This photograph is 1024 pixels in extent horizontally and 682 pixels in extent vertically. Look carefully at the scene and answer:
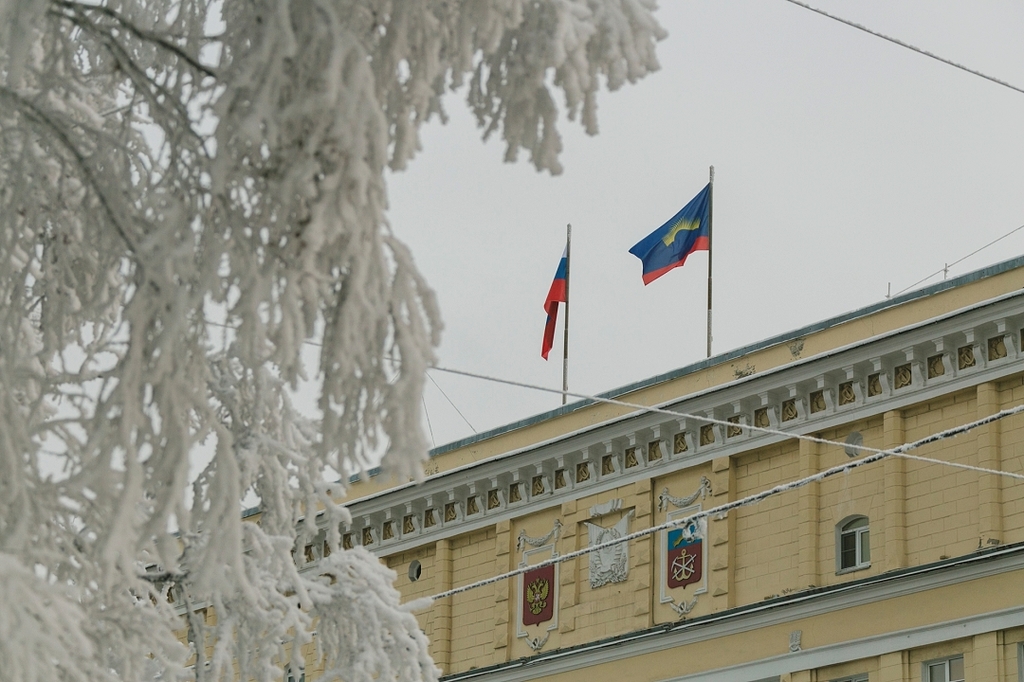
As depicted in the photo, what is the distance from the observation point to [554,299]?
3622 cm

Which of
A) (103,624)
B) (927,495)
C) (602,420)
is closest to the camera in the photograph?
(103,624)

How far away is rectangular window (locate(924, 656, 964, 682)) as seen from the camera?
27.1 meters

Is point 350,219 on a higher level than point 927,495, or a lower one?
lower

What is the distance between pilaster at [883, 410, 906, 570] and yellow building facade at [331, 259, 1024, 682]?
1.1 inches

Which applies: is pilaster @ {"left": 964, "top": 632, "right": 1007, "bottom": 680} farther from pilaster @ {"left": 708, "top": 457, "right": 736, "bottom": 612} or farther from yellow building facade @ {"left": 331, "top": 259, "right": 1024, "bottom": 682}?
pilaster @ {"left": 708, "top": 457, "right": 736, "bottom": 612}

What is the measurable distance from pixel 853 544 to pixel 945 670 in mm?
2437

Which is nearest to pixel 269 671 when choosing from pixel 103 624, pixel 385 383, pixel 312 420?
pixel 312 420

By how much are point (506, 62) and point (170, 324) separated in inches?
65.9

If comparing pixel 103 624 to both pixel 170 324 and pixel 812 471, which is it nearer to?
pixel 170 324

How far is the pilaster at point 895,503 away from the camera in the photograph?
28.1 m

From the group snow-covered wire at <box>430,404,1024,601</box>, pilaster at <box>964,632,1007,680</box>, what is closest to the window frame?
pilaster at <box>964,632,1007,680</box>

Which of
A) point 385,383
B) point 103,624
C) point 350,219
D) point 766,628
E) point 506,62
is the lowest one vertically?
point 103,624

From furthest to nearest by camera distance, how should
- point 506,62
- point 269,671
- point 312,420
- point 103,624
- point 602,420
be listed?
point 602,420 → point 312,420 → point 269,671 → point 103,624 → point 506,62

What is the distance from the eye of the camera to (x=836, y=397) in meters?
29.5
